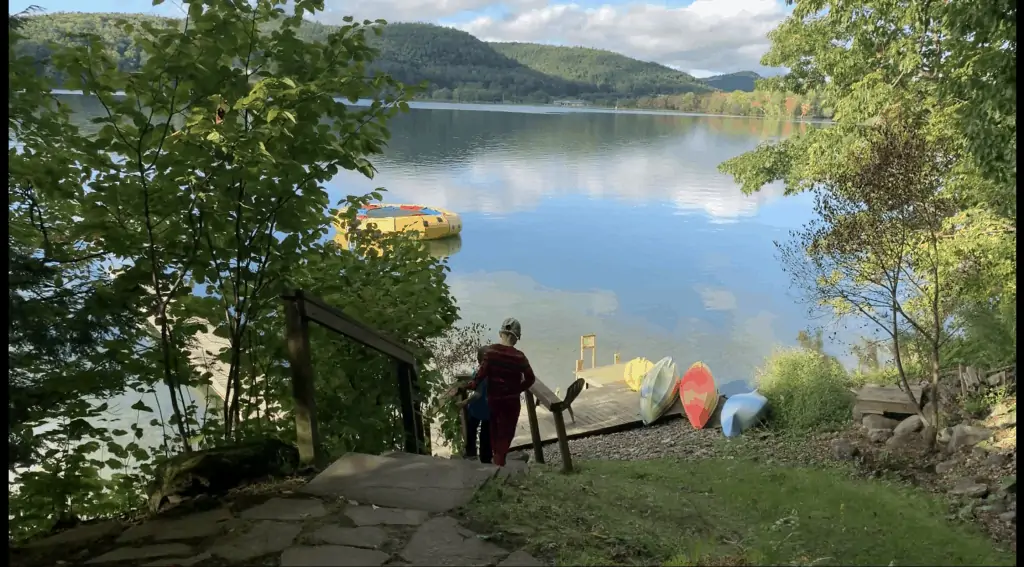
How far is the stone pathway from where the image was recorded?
2.69 meters

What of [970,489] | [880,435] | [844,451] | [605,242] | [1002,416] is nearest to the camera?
[970,489]

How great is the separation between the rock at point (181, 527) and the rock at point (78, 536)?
113 mm

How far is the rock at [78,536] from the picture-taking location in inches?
114

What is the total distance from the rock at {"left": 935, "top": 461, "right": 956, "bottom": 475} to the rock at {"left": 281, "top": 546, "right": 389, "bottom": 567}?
7235mm

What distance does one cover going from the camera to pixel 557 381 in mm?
19953

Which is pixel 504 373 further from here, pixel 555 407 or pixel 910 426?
pixel 910 426

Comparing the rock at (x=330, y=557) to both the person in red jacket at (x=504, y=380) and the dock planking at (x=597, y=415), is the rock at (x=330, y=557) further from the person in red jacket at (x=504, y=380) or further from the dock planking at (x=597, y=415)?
the dock planking at (x=597, y=415)

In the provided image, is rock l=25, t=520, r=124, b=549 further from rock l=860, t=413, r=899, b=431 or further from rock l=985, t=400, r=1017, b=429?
rock l=860, t=413, r=899, b=431

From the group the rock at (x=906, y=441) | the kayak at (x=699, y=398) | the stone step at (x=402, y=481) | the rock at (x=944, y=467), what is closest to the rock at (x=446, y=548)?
the stone step at (x=402, y=481)

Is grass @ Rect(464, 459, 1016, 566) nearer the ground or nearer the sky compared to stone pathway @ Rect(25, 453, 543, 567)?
nearer the ground

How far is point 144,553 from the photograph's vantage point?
274 cm

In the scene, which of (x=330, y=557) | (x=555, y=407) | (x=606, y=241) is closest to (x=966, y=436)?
(x=555, y=407)

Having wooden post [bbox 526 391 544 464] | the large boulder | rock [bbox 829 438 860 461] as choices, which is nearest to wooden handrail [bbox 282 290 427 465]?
the large boulder

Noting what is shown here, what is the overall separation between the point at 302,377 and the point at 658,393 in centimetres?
1135
